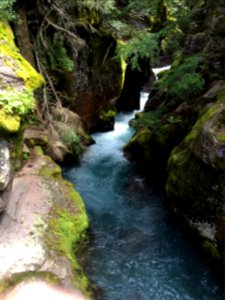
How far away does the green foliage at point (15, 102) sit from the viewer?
606 centimetres

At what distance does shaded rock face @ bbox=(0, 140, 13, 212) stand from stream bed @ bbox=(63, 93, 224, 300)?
226 centimetres

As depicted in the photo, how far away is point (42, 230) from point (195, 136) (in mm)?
4123

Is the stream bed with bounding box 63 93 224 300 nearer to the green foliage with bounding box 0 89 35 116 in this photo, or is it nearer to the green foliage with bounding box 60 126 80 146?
the green foliage with bounding box 60 126 80 146

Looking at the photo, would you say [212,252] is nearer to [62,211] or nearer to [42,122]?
[62,211]

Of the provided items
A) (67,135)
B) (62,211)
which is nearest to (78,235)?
(62,211)

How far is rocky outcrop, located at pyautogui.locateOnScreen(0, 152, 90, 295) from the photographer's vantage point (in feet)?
17.6

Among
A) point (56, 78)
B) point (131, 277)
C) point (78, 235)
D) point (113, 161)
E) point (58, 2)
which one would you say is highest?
point (58, 2)

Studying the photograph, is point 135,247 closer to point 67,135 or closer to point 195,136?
point 195,136

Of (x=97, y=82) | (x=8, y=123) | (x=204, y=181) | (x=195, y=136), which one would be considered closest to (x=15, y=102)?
(x=8, y=123)

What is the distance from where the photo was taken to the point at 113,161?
43.1 feet

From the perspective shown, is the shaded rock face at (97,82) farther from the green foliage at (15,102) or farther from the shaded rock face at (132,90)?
the green foliage at (15,102)

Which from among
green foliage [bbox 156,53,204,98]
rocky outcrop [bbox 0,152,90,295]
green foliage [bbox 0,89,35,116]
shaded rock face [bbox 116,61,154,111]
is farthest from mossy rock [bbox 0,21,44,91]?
shaded rock face [bbox 116,61,154,111]

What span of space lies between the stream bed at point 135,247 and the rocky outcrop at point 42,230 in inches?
30.1

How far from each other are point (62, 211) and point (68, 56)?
24.5ft
